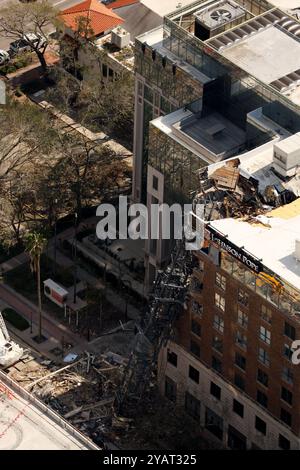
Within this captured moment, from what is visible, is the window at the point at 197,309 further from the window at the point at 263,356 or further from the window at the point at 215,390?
the window at the point at 263,356

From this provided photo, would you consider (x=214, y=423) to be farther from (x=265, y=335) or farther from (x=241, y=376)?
(x=265, y=335)

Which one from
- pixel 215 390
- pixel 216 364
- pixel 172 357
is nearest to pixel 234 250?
pixel 216 364

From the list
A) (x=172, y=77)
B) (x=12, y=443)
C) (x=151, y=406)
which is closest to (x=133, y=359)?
(x=151, y=406)

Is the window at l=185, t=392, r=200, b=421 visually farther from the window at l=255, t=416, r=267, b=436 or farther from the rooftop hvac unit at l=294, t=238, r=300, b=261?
the rooftop hvac unit at l=294, t=238, r=300, b=261

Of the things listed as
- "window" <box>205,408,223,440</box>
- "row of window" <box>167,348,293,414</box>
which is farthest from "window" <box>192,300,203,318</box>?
"window" <box>205,408,223,440</box>

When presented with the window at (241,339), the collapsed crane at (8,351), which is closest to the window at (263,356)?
the window at (241,339)

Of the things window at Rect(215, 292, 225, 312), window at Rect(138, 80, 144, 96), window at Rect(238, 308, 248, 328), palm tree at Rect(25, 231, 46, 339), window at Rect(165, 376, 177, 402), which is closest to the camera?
window at Rect(238, 308, 248, 328)

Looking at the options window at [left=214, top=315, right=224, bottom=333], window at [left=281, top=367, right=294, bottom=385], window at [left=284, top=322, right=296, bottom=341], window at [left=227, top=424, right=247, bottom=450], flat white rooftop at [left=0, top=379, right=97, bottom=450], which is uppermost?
window at [left=284, top=322, right=296, bottom=341]

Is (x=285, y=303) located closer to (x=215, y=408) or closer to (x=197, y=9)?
(x=215, y=408)
